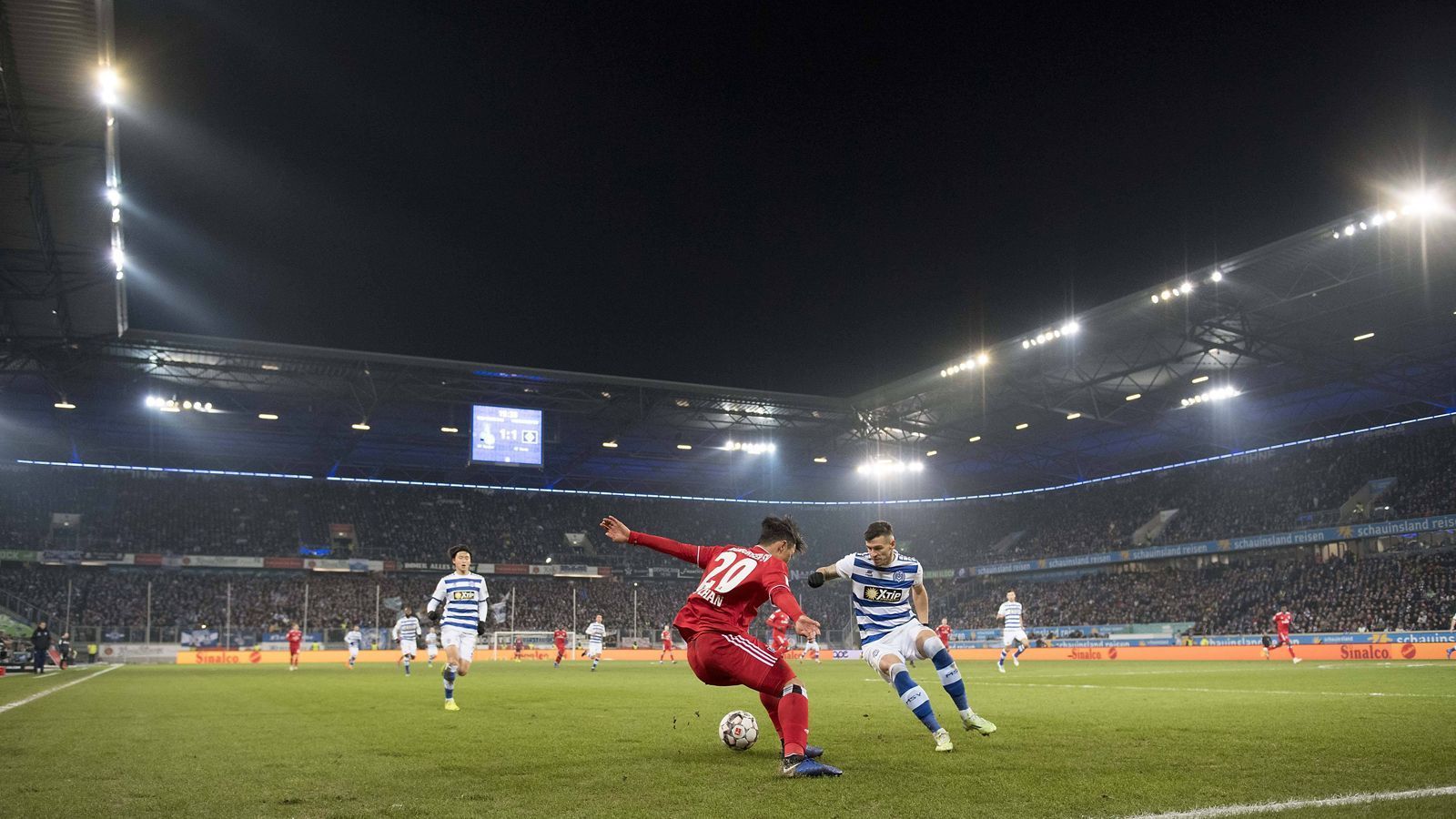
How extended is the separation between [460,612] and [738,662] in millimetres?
9131

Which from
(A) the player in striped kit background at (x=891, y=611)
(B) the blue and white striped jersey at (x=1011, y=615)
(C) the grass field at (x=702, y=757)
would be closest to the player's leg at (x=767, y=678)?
(C) the grass field at (x=702, y=757)

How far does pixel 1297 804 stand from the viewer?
18.8ft

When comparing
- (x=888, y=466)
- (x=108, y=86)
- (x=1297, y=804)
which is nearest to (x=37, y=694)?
(x=108, y=86)

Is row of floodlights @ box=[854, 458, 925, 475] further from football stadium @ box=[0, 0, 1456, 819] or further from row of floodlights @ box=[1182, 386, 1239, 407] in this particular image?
row of floodlights @ box=[1182, 386, 1239, 407]

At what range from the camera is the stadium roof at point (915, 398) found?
35156 millimetres

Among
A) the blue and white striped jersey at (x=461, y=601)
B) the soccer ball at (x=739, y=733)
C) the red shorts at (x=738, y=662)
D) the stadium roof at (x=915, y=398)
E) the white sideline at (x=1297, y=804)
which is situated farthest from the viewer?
the stadium roof at (x=915, y=398)

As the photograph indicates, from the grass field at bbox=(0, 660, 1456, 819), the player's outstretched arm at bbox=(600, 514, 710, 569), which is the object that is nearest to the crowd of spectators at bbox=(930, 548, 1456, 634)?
the grass field at bbox=(0, 660, 1456, 819)

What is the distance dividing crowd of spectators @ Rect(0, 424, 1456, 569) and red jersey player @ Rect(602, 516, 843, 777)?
45628mm

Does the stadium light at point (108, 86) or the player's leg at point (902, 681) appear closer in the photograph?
the player's leg at point (902, 681)

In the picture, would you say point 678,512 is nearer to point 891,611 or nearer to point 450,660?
point 450,660

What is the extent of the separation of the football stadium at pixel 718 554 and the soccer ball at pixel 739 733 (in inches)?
1.6

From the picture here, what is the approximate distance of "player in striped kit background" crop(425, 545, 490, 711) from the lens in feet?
50.8

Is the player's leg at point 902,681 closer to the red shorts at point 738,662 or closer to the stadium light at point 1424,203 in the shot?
the red shorts at point 738,662

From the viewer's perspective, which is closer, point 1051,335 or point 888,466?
point 1051,335
